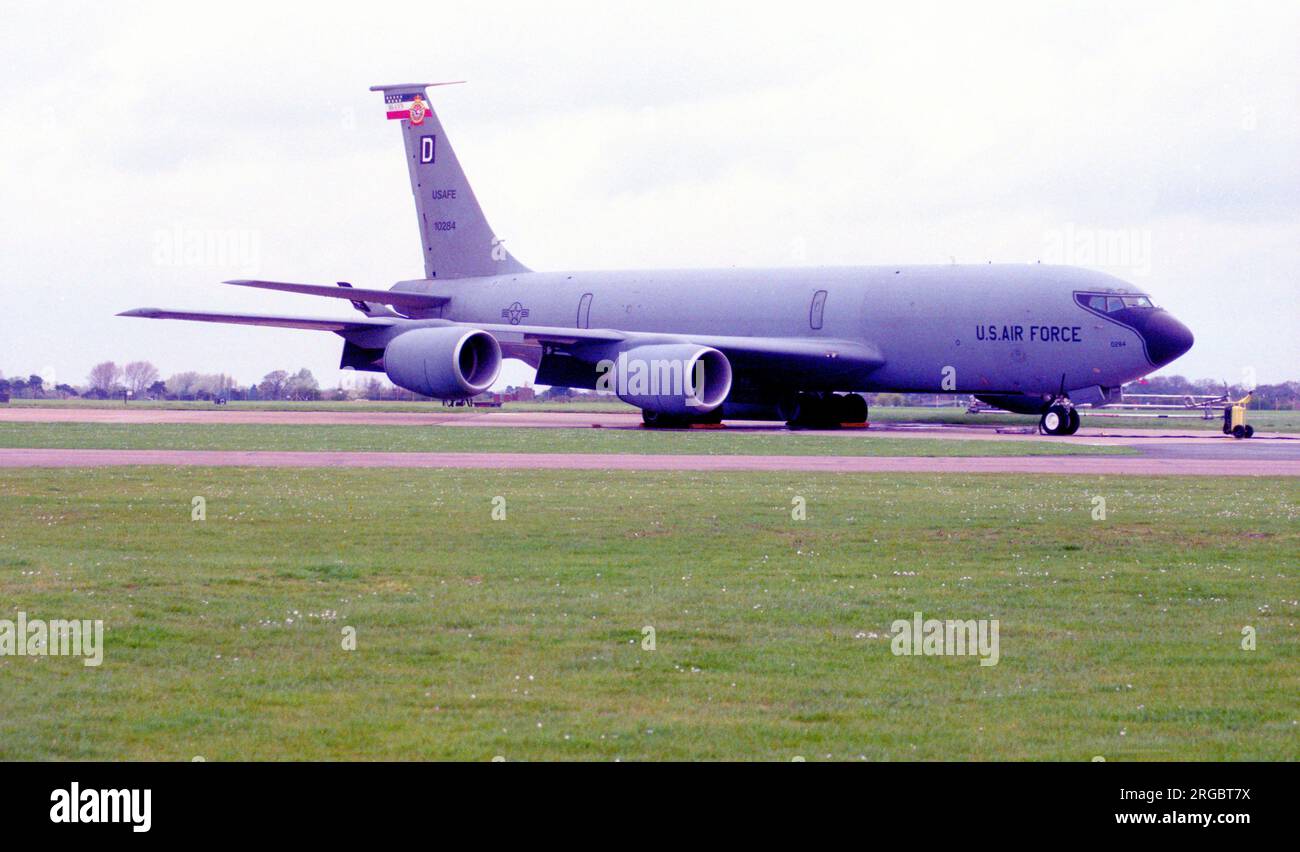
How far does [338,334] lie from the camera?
149 ft

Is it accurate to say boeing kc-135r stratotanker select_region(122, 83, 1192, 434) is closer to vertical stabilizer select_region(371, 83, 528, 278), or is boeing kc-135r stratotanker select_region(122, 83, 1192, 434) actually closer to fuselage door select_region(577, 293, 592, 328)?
fuselage door select_region(577, 293, 592, 328)

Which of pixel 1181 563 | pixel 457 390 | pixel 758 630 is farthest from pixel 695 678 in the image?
pixel 457 390

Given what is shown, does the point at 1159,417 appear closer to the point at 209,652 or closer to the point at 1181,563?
the point at 1181,563

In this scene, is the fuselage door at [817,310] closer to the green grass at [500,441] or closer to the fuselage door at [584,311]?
the green grass at [500,441]

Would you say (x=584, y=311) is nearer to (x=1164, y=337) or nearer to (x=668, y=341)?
(x=668, y=341)

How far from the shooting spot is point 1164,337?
38750 mm

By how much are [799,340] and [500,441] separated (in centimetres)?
1258

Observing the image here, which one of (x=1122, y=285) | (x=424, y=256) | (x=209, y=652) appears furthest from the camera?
(x=424, y=256)

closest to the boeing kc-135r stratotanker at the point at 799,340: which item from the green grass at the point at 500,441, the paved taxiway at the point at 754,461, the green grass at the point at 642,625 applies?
the green grass at the point at 500,441

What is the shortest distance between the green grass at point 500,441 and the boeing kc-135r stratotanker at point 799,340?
196 centimetres

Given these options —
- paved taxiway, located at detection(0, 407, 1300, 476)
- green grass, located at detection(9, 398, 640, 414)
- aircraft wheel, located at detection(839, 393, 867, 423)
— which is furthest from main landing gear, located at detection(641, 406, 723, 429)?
green grass, located at detection(9, 398, 640, 414)

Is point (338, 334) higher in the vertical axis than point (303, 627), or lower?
higher

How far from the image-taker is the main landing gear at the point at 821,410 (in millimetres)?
45062

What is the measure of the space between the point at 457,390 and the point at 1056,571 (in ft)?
89.0
